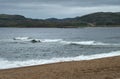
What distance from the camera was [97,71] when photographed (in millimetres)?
14031

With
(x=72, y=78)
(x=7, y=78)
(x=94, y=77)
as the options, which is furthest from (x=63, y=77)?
(x=7, y=78)

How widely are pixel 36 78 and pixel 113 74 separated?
3095 mm

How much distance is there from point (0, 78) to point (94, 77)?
13.6ft

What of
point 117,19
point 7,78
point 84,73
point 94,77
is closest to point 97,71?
point 84,73

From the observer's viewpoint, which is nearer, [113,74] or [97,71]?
[113,74]

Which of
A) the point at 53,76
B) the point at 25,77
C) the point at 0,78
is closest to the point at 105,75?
the point at 53,76

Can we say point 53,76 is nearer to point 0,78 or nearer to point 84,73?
point 84,73

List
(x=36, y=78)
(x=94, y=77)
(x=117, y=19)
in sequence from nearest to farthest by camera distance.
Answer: (x=94, y=77)
(x=36, y=78)
(x=117, y=19)

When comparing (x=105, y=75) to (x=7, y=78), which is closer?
(x=105, y=75)

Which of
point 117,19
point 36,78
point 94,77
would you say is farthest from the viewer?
point 117,19

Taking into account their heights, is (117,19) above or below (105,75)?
below

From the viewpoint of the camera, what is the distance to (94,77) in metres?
12.4

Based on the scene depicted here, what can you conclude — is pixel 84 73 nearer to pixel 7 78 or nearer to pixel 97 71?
pixel 97 71

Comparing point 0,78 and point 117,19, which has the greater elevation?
point 0,78
